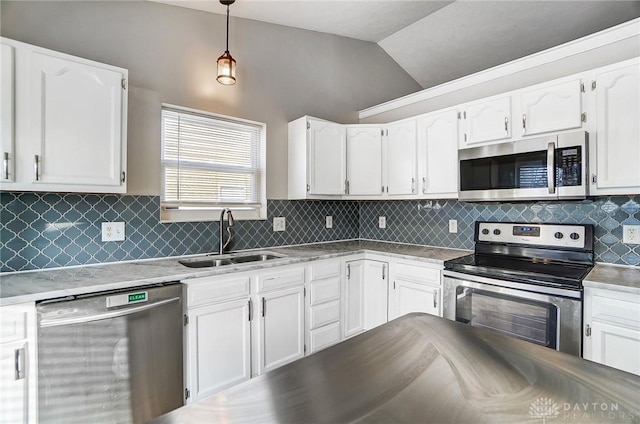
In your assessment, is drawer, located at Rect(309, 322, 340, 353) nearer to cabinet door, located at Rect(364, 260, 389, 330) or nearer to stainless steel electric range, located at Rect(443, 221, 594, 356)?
cabinet door, located at Rect(364, 260, 389, 330)

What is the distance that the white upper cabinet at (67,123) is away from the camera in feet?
5.29

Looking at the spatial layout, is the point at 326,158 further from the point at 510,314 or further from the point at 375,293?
the point at 510,314

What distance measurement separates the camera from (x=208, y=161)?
267cm

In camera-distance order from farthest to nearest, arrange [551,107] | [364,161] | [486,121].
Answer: [364,161] → [486,121] → [551,107]

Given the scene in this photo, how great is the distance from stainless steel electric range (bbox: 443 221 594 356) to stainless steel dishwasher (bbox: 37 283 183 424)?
1.91 m

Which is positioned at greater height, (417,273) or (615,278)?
(615,278)

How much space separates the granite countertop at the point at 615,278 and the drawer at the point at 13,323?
Answer: 9.35 ft

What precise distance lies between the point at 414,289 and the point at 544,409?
2.03 metres

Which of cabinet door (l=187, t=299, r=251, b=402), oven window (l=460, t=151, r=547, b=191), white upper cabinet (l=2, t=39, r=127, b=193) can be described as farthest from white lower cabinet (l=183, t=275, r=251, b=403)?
oven window (l=460, t=151, r=547, b=191)

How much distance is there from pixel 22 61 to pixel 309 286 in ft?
7.24

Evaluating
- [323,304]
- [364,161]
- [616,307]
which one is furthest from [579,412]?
[364,161]

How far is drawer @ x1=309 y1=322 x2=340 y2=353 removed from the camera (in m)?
2.61

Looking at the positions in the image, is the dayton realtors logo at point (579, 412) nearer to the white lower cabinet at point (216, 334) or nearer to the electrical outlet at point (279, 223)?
the white lower cabinet at point (216, 334)

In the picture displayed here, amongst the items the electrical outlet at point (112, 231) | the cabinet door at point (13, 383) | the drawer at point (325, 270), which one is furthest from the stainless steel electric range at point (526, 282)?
the cabinet door at point (13, 383)
